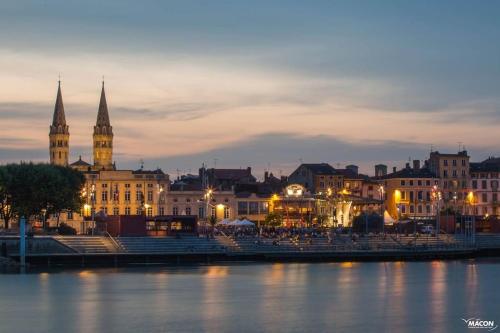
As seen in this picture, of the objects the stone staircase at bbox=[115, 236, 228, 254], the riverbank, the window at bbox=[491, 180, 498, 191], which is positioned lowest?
the riverbank

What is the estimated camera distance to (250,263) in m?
109

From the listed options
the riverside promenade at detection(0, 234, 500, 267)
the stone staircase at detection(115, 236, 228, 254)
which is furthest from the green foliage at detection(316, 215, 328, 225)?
the stone staircase at detection(115, 236, 228, 254)

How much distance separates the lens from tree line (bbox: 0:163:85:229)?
120 meters

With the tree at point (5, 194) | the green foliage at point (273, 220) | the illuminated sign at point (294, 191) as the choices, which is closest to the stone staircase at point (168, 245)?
the tree at point (5, 194)

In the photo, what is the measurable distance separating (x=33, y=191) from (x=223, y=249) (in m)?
21.5

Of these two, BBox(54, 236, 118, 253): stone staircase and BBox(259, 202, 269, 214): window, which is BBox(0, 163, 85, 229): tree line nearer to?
BBox(54, 236, 118, 253): stone staircase

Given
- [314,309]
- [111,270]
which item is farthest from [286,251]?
[314,309]

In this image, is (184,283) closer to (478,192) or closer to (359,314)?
(359,314)

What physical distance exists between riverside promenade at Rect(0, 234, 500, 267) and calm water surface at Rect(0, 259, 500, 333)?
5.87 metres

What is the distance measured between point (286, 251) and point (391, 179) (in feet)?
225

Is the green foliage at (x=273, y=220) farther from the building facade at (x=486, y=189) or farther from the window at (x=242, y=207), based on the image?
the building facade at (x=486, y=189)

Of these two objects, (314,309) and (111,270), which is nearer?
(314,309)

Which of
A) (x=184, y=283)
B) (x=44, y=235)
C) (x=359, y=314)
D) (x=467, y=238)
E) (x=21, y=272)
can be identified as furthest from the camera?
(x=467, y=238)

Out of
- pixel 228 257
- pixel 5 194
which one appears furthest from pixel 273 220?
pixel 228 257
